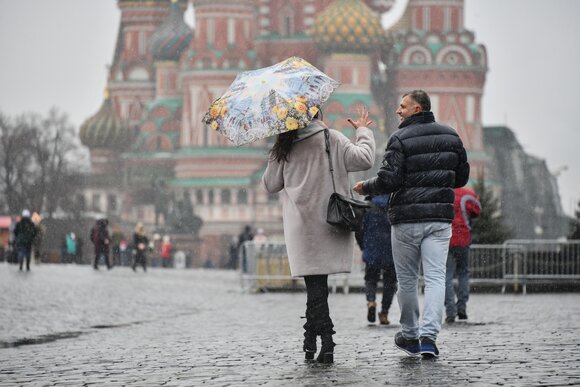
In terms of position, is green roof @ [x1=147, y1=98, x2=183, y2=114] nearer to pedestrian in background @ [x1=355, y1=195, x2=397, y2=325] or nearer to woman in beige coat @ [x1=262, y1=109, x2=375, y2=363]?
pedestrian in background @ [x1=355, y1=195, x2=397, y2=325]

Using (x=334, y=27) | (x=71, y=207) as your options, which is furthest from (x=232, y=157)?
(x=71, y=207)

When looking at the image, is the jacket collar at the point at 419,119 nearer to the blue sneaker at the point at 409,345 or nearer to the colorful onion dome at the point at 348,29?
the blue sneaker at the point at 409,345

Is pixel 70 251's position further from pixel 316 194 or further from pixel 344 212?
pixel 344 212

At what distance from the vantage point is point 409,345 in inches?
368

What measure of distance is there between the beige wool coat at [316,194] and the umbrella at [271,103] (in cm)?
22

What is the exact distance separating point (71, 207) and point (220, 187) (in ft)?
47.7

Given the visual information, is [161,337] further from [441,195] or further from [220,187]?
[220,187]

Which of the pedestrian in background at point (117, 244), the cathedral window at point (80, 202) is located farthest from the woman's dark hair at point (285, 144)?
the cathedral window at point (80, 202)

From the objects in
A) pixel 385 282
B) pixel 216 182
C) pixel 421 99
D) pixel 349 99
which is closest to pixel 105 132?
pixel 216 182

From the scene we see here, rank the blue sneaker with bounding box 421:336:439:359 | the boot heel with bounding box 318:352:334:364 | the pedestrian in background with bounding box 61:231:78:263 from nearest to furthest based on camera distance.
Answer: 1. the boot heel with bounding box 318:352:334:364
2. the blue sneaker with bounding box 421:336:439:359
3. the pedestrian in background with bounding box 61:231:78:263

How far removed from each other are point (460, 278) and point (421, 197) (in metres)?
4.85

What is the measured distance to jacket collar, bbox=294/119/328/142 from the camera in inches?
367

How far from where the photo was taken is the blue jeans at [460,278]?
1359 cm

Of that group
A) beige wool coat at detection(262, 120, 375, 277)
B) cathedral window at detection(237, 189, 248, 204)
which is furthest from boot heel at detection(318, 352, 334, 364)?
cathedral window at detection(237, 189, 248, 204)
